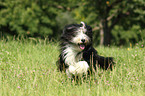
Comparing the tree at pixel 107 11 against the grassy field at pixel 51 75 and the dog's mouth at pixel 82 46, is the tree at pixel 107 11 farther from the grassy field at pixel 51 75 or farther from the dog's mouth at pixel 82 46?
the dog's mouth at pixel 82 46

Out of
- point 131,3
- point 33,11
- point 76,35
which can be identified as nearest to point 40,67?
point 76,35

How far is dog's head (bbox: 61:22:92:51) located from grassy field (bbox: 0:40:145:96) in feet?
2.24

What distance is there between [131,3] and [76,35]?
10.3 metres

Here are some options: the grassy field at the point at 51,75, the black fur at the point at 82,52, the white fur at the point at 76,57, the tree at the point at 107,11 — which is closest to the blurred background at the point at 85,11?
the tree at the point at 107,11

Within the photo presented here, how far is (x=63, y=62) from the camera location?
15.0ft

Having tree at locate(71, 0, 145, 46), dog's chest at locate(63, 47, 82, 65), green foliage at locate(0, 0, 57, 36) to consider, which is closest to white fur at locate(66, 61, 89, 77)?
dog's chest at locate(63, 47, 82, 65)

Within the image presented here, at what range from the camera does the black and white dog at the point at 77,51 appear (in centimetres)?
424

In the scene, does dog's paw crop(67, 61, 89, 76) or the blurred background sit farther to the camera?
the blurred background

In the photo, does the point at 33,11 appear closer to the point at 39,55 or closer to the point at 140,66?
the point at 39,55

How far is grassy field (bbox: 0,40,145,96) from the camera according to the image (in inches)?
150

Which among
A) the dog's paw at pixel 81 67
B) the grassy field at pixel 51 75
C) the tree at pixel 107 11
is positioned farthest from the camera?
the tree at pixel 107 11

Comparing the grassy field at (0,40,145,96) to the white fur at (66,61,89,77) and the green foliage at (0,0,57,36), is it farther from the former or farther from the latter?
the green foliage at (0,0,57,36)

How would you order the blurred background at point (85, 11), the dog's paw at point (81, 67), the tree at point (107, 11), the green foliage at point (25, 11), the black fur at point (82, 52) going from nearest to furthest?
the dog's paw at point (81, 67), the black fur at point (82, 52), the tree at point (107, 11), the blurred background at point (85, 11), the green foliage at point (25, 11)

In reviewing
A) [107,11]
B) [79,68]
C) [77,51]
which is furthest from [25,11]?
[79,68]
